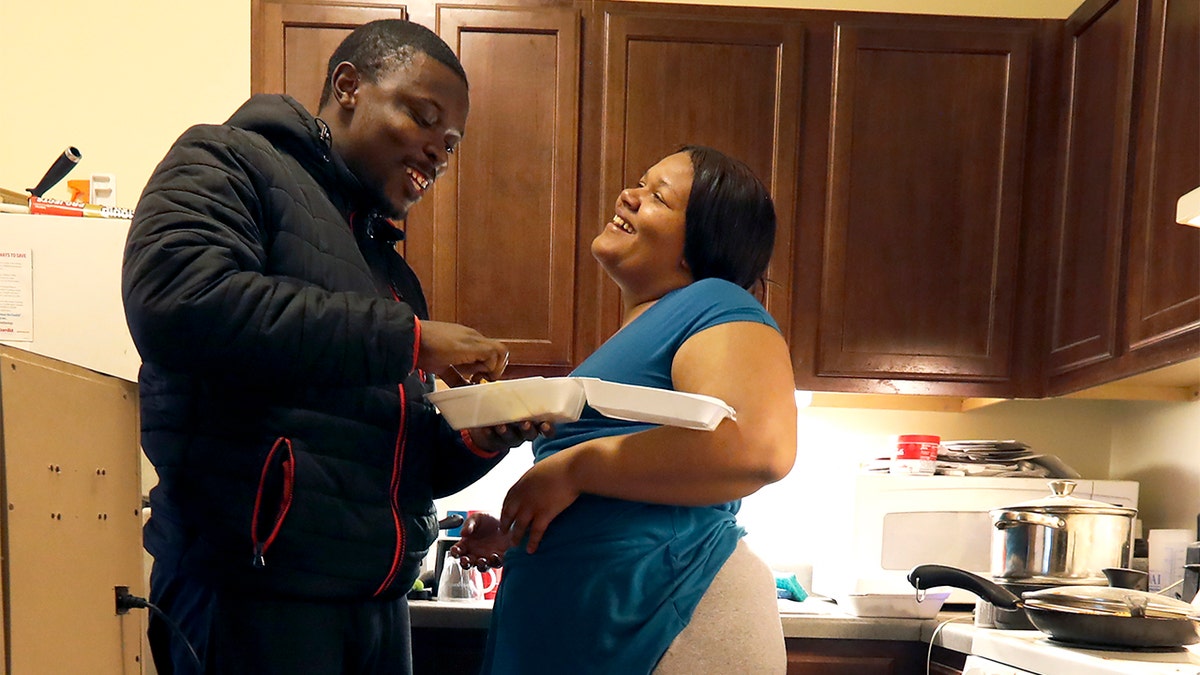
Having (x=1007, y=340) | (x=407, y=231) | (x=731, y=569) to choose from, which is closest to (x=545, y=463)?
(x=731, y=569)

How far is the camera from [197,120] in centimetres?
292

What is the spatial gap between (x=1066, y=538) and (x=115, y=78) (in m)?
2.43

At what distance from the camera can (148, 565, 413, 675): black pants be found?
1236mm

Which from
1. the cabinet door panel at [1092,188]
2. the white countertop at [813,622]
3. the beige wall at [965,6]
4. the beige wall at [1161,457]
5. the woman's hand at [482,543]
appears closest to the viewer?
the woman's hand at [482,543]

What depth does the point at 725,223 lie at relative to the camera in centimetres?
151

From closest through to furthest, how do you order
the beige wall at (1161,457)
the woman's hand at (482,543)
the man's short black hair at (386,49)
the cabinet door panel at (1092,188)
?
the man's short black hair at (386,49) < the woman's hand at (482,543) < the cabinet door panel at (1092,188) < the beige wall at (1161,457)

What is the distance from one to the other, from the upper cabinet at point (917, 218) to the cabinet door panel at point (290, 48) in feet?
3.72

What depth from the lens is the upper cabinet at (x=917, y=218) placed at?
2738mm

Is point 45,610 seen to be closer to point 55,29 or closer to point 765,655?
point 765,655

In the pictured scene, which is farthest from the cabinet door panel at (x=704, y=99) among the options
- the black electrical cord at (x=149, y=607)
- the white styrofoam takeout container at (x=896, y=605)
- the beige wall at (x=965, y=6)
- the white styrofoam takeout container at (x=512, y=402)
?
the black electrical cord at (x=149, y=607)

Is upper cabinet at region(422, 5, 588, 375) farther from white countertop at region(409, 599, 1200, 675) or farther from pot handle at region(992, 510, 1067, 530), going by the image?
pot handle at region(992, 510, 1067, 530)

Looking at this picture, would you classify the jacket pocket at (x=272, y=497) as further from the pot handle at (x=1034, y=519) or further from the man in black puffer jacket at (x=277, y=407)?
the pot handle at (x=1034, y=519)

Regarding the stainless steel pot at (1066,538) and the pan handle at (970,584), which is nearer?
the pan handle at (970,584)

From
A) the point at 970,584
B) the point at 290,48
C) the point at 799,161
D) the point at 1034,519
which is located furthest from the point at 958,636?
the point at 290,48
